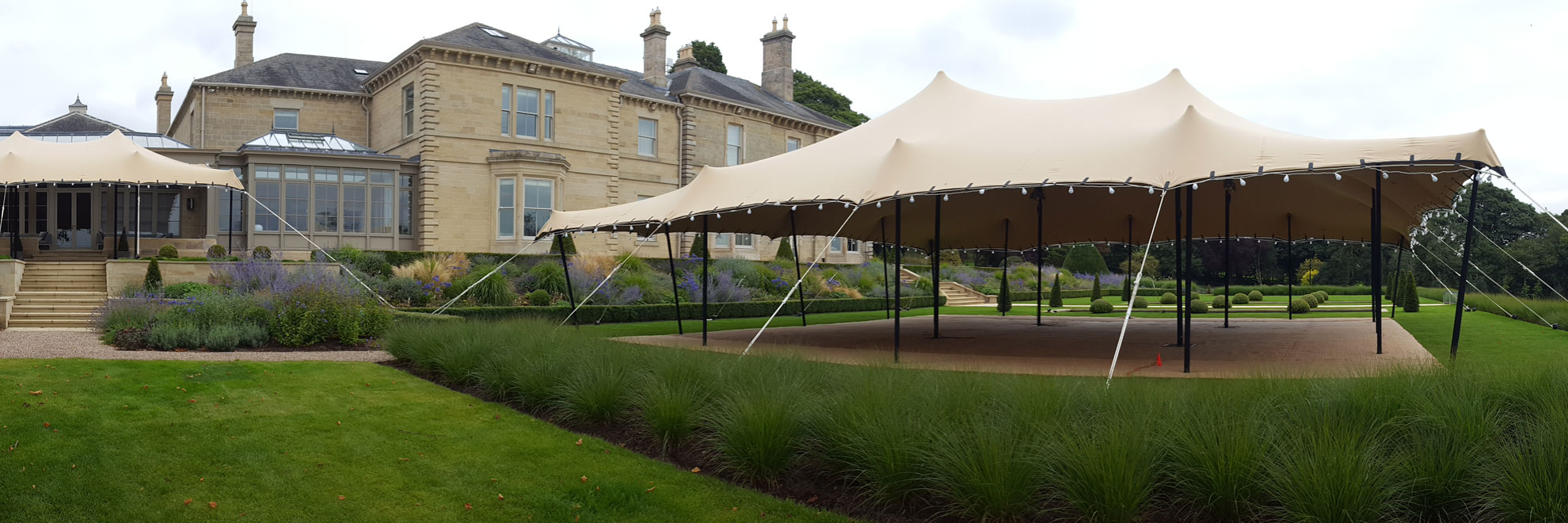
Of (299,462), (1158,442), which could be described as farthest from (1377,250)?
(299,462)

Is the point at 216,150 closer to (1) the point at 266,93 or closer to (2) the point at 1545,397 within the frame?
(1) the point at 266,93

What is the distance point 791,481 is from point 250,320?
30.5 feet

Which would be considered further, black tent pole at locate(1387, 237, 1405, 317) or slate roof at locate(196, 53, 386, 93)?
slate roof at locate(196, 53, 386, 93)

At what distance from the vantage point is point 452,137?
24.8 metres

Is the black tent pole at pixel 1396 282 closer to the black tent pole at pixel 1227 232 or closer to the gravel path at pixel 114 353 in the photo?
the black tent pole at pixel 1227 232

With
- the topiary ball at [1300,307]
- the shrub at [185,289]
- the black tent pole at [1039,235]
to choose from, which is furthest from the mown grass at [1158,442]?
the topiary ball at [1300,307]

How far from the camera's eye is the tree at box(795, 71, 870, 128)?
164ft

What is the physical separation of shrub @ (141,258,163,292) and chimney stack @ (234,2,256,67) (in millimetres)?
16943

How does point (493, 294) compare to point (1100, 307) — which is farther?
point (1100, 307)

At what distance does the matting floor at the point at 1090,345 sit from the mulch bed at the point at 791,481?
1490 millimetres

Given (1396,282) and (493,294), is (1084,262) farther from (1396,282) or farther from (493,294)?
(493,294)

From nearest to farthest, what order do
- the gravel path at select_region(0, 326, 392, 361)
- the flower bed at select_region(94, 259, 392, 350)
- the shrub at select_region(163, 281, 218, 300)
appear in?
1. the gravel path at select_region(0, 326, 392, 361)
2. the flower bed at select_region(94, 259, 392, 350)
3. the shrub at select_region(163, 281, 218, 300)

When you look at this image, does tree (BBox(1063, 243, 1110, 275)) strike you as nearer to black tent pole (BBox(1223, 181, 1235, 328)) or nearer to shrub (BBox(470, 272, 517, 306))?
black tent pole (BBox(1223, 181, 1235, 328))

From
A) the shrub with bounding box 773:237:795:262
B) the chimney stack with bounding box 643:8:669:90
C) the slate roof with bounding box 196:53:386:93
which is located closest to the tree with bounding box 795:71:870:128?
the chimney stack with bounding box 643:8:669:90
